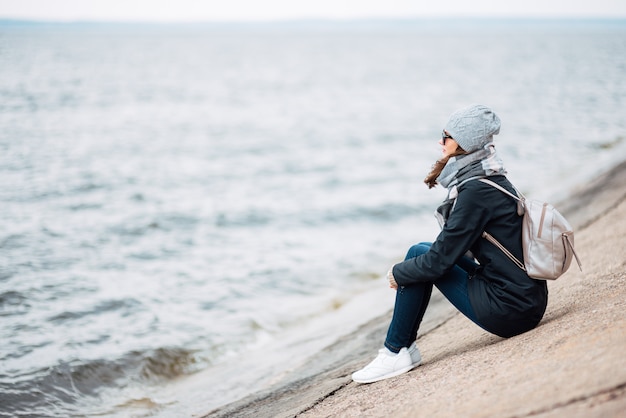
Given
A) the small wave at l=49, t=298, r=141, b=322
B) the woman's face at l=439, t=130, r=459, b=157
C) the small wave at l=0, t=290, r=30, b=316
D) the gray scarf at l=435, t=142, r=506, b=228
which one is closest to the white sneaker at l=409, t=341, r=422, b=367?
the gray scarf at l=435, t=142, r=506, b=228

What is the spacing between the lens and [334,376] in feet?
17.7

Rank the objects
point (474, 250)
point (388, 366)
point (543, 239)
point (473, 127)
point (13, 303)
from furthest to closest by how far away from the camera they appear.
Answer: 1. point (13, 303)
2. point (388, 366)
3. point (474, 250)
4. point (473, 127)
5. point (543, 239)

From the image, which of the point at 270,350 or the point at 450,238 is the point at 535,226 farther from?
the point at 270,350

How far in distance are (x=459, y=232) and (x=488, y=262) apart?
1.06 ft

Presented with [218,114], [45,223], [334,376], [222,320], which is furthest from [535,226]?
[218,114]

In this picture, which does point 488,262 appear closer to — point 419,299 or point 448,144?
point 419,299

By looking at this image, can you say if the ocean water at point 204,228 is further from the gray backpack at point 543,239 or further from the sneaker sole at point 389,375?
the gray backpack at point 543,239

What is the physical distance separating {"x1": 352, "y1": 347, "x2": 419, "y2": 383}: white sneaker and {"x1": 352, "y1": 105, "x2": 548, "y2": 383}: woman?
29 centimetres

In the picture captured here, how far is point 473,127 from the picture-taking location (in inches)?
155

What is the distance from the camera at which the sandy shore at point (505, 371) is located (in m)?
3.07

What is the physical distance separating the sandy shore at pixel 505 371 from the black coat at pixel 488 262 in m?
0.21

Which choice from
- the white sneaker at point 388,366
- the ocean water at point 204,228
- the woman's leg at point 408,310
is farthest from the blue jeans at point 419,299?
the ocean water at point 204,228

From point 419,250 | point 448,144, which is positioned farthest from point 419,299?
point 448,144

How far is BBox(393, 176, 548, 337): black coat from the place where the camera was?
3865mm
